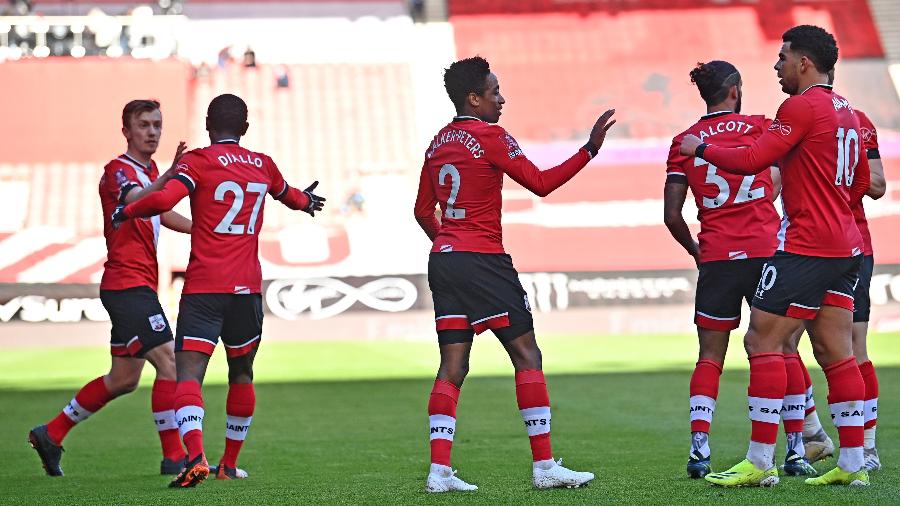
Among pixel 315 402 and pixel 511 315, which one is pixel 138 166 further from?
pixel 315 402

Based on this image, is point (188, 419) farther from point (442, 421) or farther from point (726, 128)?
point (726, 128)

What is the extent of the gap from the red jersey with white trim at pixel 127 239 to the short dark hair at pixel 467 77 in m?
2.19

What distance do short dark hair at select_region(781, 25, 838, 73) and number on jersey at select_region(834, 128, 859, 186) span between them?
1.00ft

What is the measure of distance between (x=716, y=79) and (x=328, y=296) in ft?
54.6

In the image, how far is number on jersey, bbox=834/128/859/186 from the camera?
6.27 m

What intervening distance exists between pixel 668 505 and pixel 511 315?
1220mm

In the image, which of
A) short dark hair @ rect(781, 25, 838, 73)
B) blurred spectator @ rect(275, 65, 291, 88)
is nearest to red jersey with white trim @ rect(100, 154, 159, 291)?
short dark hair @ rect(781, 25, 838, 73)

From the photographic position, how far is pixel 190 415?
7.05 metres

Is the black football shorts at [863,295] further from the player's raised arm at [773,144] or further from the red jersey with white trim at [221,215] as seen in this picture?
the red jersey with white trim at [221,215]

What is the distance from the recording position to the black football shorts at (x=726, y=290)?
6.89m

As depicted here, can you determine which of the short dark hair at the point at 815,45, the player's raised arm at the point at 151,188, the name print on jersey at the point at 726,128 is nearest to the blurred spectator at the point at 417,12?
the player's raised arm at the point at 151,188

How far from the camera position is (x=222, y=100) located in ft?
23.8

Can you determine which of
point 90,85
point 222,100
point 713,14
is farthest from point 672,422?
point 713,14

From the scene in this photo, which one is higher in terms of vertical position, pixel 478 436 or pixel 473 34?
pixel 473 34
